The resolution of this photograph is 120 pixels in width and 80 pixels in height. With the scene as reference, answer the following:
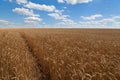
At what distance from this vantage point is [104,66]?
14.8ft

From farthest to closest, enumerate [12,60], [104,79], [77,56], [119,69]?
[77,56]
[12,60]
[119,69]
[104,79]

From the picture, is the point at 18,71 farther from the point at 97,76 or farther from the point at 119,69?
the point at 119,69

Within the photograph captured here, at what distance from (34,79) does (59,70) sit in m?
0.70

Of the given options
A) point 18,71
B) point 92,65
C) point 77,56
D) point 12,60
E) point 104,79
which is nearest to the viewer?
point 104,79

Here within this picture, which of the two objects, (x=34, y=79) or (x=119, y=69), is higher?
(x=119, y=69)

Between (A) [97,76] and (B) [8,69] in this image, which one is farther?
(B) [8,69]

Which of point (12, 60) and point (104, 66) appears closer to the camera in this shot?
point (104, 66)

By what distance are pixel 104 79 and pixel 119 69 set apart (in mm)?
532

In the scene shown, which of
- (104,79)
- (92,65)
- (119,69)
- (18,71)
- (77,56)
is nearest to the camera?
(104,79)

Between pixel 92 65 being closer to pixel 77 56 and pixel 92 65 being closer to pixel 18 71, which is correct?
pixel 77 56

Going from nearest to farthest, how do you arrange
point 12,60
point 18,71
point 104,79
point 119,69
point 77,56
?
point 104,79 → point 119,69 → point 18,71 → point 12,60 → point 77,56

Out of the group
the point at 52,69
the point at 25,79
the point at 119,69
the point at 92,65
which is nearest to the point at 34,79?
the point at 25,79

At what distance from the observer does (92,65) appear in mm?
4664

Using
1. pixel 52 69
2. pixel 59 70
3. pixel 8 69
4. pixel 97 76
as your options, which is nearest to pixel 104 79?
pixel 97 76
